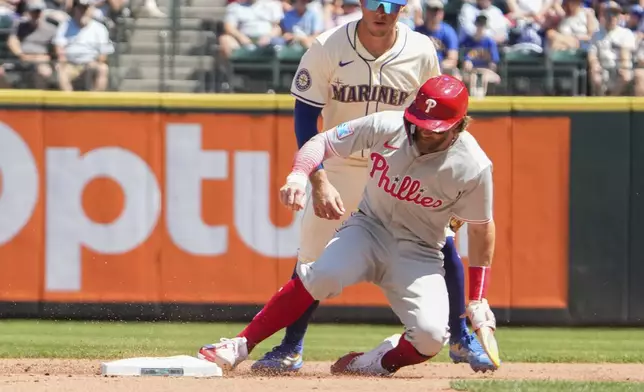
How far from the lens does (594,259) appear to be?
9.23 m

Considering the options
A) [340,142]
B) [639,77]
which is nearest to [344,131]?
[340,142]

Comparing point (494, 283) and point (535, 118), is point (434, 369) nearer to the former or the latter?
point (494, 283)

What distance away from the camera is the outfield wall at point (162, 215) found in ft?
30.5

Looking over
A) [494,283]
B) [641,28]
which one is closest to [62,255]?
[494,283]

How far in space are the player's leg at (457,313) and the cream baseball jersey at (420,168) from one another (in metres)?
0.65

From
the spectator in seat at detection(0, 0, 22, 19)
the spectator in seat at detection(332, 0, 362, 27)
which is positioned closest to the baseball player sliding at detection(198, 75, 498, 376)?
the spectator in seat at detection(332, 0, 362, 27)

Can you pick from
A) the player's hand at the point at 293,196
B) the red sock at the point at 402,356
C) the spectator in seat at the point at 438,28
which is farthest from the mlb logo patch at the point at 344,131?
the spectator in seat at the point at 438,28

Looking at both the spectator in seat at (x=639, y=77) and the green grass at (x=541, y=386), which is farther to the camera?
the spectator in seat at (x=639, y=77)

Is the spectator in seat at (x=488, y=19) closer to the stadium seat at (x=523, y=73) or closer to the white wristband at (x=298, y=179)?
the stadium seat at (x=523, y=73)

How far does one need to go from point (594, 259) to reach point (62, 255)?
4.18 meters

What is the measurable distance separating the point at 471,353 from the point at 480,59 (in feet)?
15.1

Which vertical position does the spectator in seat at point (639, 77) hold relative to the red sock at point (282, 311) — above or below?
above

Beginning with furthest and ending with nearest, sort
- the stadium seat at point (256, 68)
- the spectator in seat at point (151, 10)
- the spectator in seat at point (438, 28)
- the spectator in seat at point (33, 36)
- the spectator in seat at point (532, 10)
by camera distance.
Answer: the spectator in seat at point (151, 10) → the spectator in seat at point (532, 10) → the spectator in seat at point (33, 36) → the spectator in seat at point (438, 28) → the stadium seat at point (256, 68)

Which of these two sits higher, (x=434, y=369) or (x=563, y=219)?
(x=563, y=219)
